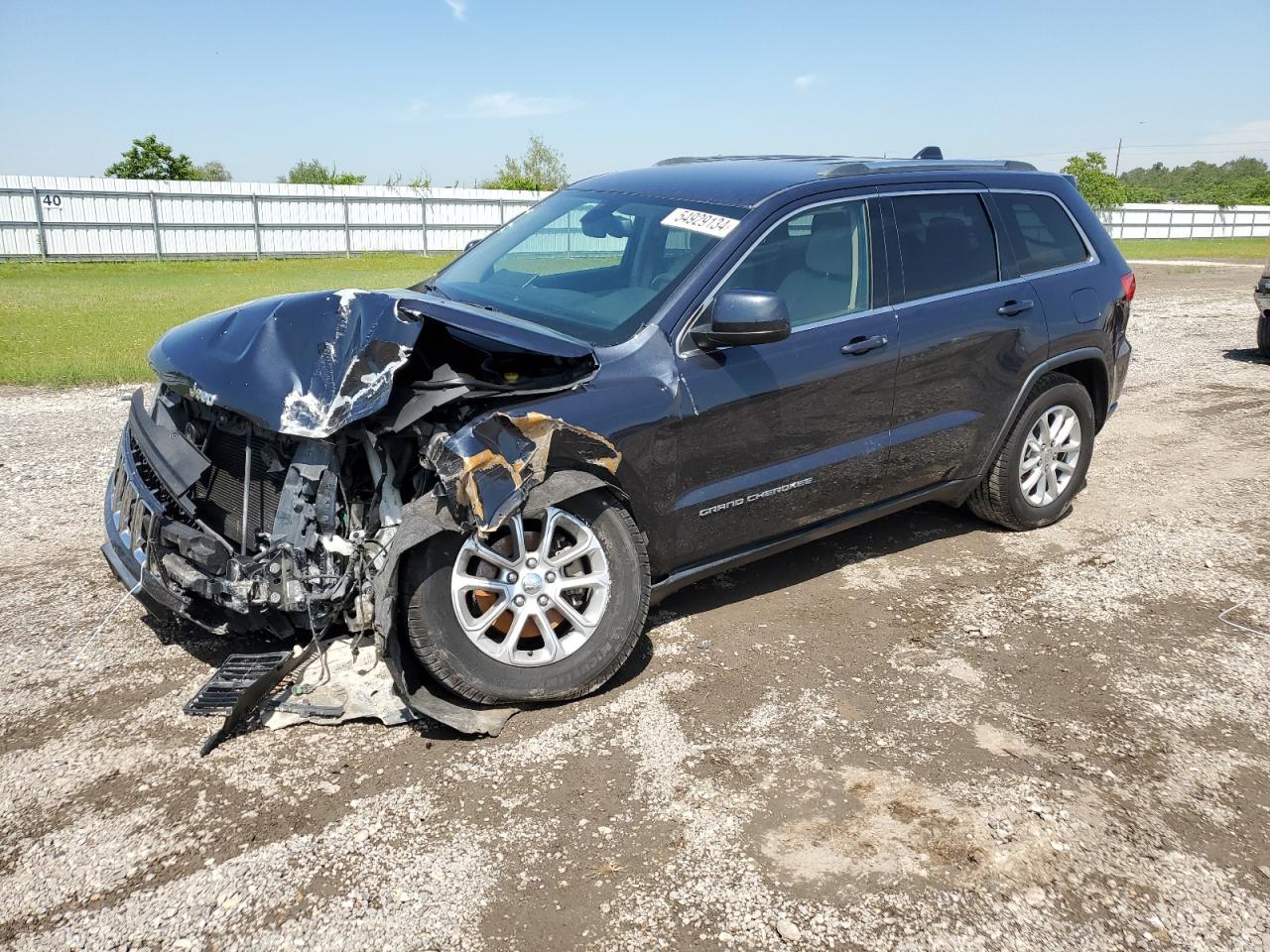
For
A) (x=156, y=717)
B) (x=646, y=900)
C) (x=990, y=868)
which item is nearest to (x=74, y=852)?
(x=156, y=717)

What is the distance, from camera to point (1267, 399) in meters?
9.24

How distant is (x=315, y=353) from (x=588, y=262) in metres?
1.67

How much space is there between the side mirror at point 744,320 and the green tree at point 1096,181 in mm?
46539

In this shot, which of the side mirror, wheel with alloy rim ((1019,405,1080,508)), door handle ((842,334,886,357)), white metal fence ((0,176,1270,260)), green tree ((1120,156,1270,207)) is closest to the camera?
the side mirror

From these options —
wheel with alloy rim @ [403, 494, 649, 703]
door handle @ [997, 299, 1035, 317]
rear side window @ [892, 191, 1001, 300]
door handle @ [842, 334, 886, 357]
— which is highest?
rear side window @ [892, 191, 1001, 300]

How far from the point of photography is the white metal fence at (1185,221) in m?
47.5

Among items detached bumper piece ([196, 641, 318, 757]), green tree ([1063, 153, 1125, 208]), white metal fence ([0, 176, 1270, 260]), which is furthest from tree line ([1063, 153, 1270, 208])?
white metal fence ([0, 176, 1270, 260])

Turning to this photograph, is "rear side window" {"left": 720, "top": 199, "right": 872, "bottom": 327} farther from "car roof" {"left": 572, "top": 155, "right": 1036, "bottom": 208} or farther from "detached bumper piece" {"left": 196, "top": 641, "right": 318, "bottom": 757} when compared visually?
"detached bumper piece" {"left": 196, "top": 641, "right": 318, "bottom": 757}

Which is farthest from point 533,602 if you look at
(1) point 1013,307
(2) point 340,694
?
(1) point 1013,307

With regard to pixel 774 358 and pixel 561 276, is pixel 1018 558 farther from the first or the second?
pixel 561 276

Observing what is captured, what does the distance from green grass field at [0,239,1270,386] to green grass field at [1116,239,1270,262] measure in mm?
129

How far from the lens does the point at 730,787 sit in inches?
127

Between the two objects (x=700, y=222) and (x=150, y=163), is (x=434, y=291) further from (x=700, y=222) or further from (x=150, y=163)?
(x=150, y=163)

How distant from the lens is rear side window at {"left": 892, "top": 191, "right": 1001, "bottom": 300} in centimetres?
466
